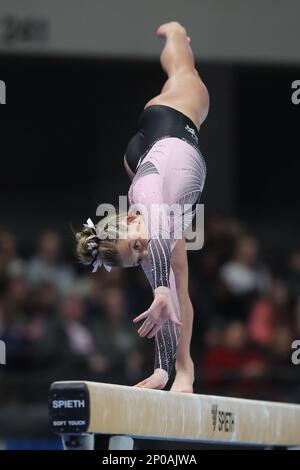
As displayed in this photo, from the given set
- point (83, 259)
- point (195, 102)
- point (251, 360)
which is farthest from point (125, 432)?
point (251, 360)

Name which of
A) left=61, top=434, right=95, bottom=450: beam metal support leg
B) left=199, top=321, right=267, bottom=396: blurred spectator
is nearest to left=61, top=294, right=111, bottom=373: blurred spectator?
left=199, top=321, right=267, bottom=396: blurred spectator

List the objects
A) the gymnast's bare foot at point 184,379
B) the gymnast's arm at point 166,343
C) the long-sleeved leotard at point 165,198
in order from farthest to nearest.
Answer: the gymnast's bare foot at point 184,379
the gymnast's arm at point 166,343
the long-sleeved leotard at point 165,198

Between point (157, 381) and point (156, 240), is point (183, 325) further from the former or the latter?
point (156, 240)

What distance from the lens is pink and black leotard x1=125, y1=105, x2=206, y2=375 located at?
423cm

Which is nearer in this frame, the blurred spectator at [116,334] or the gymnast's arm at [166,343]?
the gymnast's arm at [166,343]

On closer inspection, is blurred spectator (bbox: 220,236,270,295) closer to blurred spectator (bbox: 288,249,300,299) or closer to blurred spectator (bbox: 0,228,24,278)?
blurred spectator (bbox: 288,249,300,299)

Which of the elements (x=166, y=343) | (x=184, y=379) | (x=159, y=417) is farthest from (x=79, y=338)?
Result: (x=159, y=417)

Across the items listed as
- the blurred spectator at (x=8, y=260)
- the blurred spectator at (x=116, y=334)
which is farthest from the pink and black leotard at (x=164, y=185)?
the blurred spectator at (x=8, y=260)

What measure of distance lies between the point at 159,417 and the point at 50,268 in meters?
4.27

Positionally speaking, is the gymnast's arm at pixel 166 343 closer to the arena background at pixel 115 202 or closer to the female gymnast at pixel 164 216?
the female gymnast at pixel 164 216

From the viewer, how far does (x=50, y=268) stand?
26.9 feet

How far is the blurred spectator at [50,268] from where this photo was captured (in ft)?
26.5

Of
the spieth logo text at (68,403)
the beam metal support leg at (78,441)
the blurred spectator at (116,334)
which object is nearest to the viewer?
the spieth logo text at (68,403)

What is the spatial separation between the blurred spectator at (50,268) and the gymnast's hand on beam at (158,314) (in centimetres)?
398
